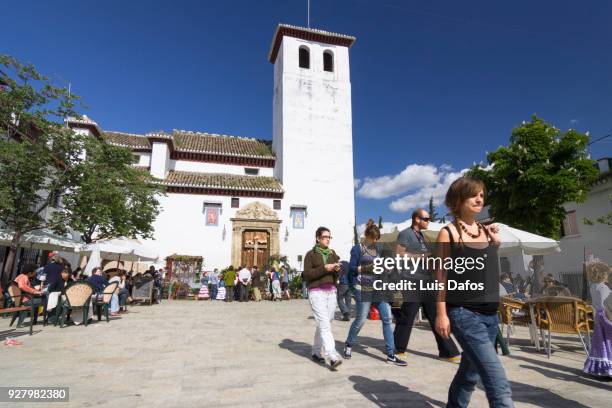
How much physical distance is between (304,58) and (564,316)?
24676 millimetres

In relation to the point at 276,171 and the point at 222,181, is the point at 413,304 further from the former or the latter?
the point at 276,171

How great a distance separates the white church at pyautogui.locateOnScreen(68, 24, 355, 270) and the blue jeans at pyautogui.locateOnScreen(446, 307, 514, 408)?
19911mm

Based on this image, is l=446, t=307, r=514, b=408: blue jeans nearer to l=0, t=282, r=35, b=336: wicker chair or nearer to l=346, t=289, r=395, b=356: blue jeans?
l=346, t=289, r=395, b=356: blue jeans

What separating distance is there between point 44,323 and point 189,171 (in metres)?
16.3

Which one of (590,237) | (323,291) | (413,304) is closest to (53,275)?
(323,291)

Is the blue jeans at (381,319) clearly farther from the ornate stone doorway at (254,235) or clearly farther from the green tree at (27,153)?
the ornate stone doorway at (254,235)

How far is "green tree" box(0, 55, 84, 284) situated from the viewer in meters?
10.5

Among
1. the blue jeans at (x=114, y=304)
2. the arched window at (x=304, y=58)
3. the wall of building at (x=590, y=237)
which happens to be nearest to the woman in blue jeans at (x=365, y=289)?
the blue jeans at (x=114, y=304)

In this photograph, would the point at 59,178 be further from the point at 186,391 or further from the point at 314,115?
the point at 314,115

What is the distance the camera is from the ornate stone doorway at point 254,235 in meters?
22.0

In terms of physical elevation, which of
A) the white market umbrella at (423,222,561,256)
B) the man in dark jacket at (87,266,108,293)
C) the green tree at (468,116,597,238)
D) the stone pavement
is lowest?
→ the stone pavement

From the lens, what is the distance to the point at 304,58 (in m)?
26.3

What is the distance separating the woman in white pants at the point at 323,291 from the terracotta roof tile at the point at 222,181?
18.0m

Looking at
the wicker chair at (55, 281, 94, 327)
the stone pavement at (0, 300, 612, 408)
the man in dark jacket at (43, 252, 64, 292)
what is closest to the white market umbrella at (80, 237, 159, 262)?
the man in dark jacket at (43, 252, 64, 292)
